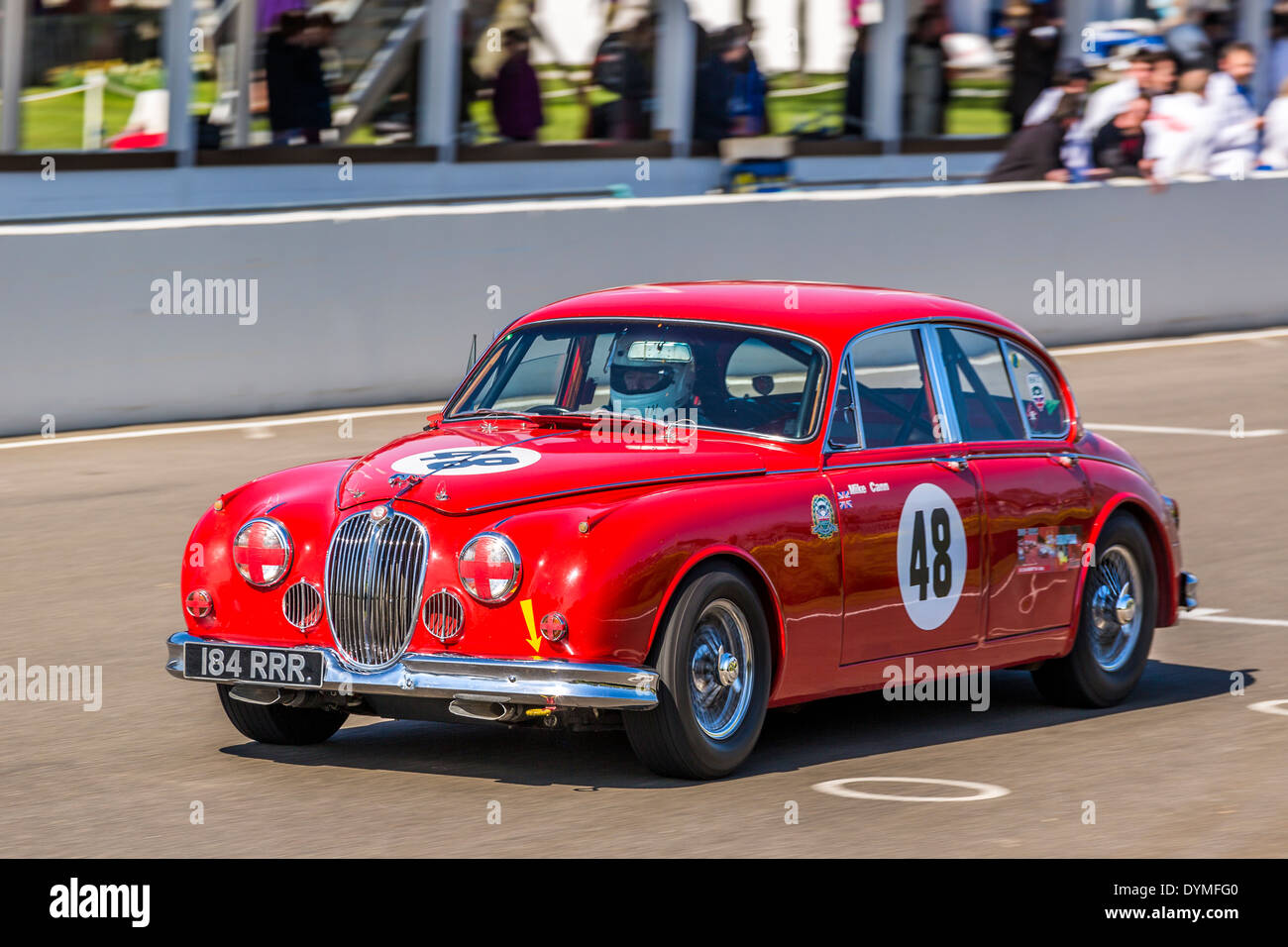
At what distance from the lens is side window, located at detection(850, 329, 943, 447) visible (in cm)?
755

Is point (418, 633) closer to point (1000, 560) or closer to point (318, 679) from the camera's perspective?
point (318, 679)

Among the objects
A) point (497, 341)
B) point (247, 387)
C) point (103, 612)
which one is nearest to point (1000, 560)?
point (497, 341)

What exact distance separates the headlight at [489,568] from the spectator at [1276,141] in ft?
59.6

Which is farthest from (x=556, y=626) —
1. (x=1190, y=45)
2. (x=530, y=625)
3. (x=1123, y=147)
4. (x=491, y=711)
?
(x=1190, y=45)

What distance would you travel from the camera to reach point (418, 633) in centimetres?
652

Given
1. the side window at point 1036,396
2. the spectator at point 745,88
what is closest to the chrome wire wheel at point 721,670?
the side window at point 1036,396

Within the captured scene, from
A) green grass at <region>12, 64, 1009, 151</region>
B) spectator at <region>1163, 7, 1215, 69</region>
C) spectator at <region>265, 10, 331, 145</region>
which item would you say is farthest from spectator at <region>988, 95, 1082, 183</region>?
spectator at <region>265, 10, 331, 145</region>

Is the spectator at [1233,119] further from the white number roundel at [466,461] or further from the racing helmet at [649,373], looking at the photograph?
the white number roundel at [466,461]

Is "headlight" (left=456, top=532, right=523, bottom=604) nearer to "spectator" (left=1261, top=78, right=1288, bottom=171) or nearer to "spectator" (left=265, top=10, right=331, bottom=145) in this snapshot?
"spectator" (left=265, top=10, right=331, bottom=145)

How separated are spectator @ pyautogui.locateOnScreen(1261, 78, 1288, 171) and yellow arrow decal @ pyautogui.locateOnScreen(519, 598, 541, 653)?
1819 cm

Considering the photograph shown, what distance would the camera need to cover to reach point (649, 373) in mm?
7582

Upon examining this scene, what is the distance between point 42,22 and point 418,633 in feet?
44.8

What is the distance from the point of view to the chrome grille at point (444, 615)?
6480 millimetres
